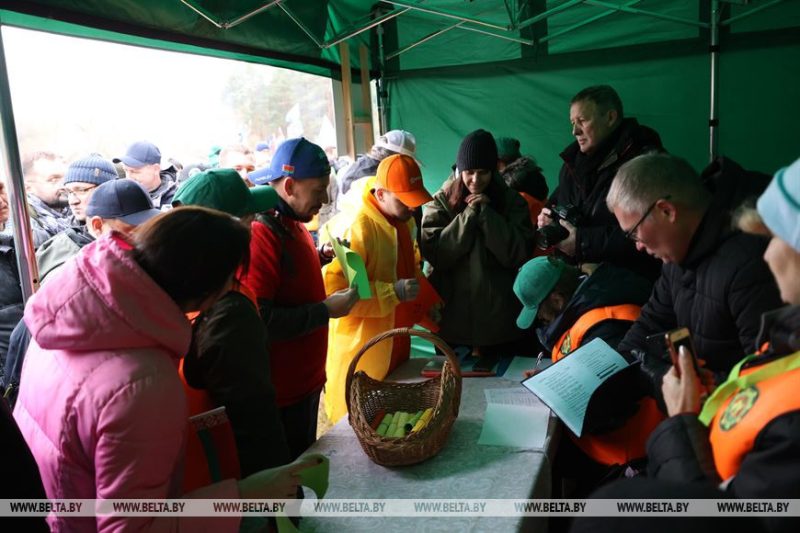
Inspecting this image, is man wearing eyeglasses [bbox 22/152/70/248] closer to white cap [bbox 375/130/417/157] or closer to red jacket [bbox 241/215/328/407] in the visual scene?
red jacket [bbox 241/215/328/407]

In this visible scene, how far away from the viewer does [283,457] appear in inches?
50.7

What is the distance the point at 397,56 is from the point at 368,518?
4.40m

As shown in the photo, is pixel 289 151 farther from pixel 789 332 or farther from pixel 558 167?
pixel 558 167

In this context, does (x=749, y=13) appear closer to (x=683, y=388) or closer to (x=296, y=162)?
(x=296, y=162)

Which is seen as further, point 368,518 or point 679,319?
point 679,319

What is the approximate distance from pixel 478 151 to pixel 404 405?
1.18 metres

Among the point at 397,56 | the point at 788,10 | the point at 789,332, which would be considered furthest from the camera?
the point at 397,56

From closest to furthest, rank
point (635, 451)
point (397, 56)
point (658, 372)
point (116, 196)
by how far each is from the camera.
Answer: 1. point (658, 372)
2. point (635, 451)
3. point (116, 196)
4. point (397, 56)

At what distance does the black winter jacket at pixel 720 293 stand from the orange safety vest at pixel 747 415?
47cm

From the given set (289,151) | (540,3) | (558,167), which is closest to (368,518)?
(289,151)

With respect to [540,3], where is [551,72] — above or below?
below

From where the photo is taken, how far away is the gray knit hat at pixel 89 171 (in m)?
2.53

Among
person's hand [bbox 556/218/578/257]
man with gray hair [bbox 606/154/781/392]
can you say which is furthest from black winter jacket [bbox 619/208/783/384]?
person's hand [bbox 556/218/578/257]

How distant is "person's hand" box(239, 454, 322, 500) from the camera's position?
1061 millimetres
